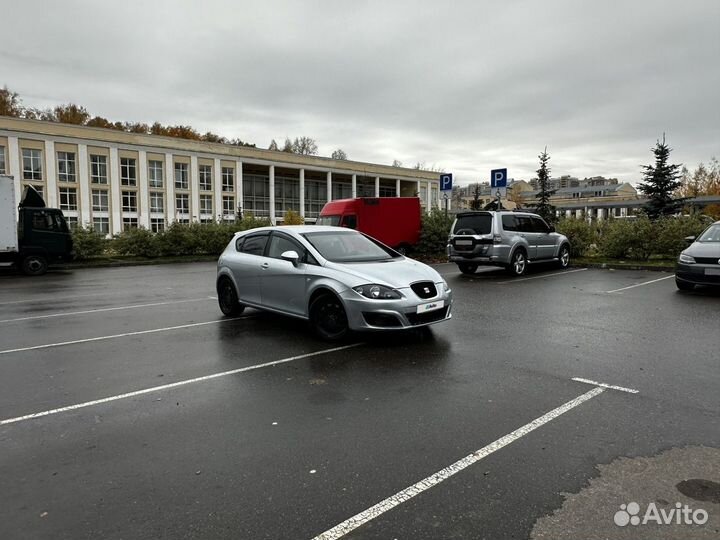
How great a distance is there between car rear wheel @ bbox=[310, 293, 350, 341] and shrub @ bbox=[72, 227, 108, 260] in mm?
19938

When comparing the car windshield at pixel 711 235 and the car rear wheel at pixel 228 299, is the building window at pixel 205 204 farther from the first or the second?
the car windshield at pixel 711 235

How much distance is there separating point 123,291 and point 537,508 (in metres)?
12.8

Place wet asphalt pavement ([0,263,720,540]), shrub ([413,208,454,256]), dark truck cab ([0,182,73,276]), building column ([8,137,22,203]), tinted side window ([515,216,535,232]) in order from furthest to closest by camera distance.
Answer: building column ([8,137,22,203])
shrub ([413,208,454,256])
dark truck cab ([0,182,73,276])
tinted side window ([515,216,535,232])
wet asphalt pavement ([0,263,720,540])

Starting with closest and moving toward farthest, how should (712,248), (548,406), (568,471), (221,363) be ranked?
1. (568,471)
2. (548,406)
3. (221,363)
4. (712,248)

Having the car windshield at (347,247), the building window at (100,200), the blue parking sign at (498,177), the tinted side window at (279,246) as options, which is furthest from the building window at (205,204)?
the car windshield at (347,247)

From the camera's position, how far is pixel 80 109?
256ft

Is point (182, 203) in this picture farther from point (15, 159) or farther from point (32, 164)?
point (15, 159)

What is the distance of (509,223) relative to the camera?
15188 mm

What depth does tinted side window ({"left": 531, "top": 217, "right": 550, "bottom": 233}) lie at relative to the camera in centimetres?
1622

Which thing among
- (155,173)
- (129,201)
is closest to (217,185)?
(155,173)

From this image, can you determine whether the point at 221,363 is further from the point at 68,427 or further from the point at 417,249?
the point at 417,249

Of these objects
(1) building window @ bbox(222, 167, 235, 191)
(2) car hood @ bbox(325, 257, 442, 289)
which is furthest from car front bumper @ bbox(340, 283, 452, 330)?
(1) building window @ bbox(222, 167, 235, 191)

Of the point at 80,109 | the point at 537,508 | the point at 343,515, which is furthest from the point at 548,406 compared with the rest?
the point at 80,109

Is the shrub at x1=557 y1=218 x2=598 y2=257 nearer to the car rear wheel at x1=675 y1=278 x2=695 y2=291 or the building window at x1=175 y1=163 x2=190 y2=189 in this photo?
the car rear wheel at x1=675 y1=278 x2=695 y2=291
